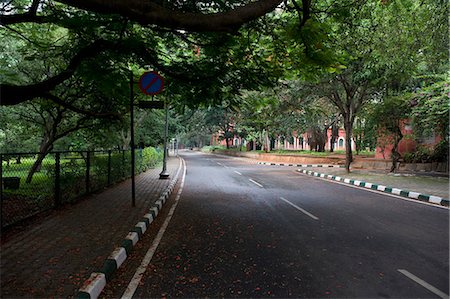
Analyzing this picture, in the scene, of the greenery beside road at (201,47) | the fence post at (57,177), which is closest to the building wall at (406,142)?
the greenery beside road at (201,47)

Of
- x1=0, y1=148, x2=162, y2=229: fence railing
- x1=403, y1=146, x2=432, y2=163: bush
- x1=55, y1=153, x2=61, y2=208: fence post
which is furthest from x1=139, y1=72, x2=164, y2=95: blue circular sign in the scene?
x1=403, y1=146, x2=432, y2=163: bush

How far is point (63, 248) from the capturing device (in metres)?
4.96

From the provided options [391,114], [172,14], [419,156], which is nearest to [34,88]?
[172,14]

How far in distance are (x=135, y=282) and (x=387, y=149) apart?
25.3 metres

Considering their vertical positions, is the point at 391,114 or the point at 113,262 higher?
the point at 391,114

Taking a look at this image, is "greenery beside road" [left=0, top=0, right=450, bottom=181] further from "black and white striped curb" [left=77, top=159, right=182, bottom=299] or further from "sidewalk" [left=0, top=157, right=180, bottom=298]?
"black and white striped curb" [left=77, top=159, right=182, bottom=299]

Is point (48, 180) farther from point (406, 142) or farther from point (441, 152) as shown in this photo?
point (406, 142)

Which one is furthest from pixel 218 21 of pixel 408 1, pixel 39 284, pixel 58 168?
pixel 408 1

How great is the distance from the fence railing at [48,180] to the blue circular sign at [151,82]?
2716mm

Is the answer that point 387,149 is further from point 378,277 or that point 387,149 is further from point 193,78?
point 378,277

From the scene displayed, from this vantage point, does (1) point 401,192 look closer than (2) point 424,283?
No

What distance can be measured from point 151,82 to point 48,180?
3614mm

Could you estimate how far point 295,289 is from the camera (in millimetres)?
3689

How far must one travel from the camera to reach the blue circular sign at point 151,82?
767cm
